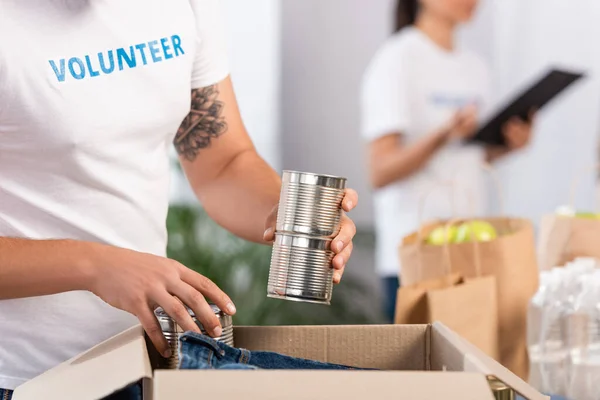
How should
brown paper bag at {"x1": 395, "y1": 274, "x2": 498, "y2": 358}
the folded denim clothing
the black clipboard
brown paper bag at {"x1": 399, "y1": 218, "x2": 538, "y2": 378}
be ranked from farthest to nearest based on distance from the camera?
the black clipboard < brown paper bag at {"x1": 399, "y1": 218, "x2": 538, "y2": 378} < brown paper bag at {"x1": 395, "y1": 274, "x2": 498, "y2": 358} < the folded denim clothing

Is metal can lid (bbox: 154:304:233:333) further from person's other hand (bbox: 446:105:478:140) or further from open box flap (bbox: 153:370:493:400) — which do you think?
person's other hand (bbox: 446:105:478:140)

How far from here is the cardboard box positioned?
740 millimetres

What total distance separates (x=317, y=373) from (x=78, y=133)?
54cm

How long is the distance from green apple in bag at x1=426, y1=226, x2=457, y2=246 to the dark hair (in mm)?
1268

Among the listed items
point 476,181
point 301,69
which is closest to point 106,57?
point 476,181

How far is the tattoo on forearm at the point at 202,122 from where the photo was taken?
1458 millimetres

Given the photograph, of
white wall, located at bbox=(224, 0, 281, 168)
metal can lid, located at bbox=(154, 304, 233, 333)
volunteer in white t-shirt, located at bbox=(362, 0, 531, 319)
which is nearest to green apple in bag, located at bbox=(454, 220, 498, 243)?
volunteer in white t-shirt, located at bbox=(362, 0, 531, 319)

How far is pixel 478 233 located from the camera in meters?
2.00

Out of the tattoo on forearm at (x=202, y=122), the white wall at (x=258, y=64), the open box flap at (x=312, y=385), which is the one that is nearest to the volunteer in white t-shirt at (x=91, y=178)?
the tattoo on forearm at (x=202, y=122)

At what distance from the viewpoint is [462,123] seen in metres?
2.93

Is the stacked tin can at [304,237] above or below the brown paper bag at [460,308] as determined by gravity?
above

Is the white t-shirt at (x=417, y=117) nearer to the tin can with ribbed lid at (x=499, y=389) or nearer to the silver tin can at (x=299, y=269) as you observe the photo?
the silver tin can at (x=299, y=269)

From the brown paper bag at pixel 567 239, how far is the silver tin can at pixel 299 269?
3.40ft

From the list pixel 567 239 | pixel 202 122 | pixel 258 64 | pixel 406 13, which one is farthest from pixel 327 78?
pixel 202 122
